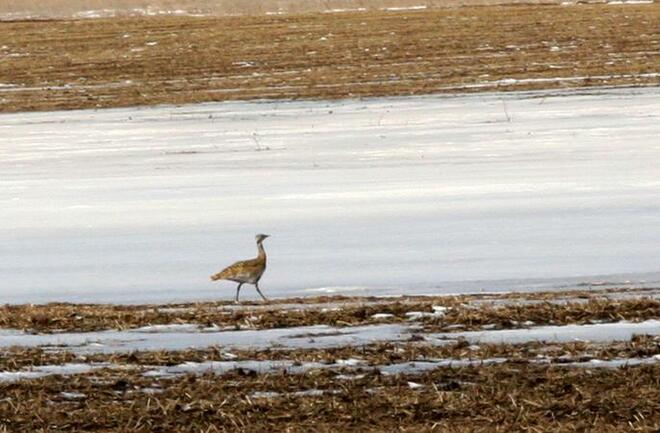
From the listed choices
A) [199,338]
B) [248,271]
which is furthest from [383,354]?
[248,271]

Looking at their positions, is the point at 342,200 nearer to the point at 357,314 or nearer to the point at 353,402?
the point at 357,314

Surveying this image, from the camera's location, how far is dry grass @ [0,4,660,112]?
1234 inches

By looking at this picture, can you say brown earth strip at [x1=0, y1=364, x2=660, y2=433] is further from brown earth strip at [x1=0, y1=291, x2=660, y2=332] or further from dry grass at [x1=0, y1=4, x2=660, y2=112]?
dry grass at [x1=0, y1=4, x2=660, y2=112]

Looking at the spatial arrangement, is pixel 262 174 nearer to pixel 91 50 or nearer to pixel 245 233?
pixel 245 233

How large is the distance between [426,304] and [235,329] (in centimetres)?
124

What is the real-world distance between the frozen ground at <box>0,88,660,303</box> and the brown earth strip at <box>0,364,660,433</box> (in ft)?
11.5

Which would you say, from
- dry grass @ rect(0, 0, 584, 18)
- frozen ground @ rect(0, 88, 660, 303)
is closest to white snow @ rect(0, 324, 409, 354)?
frozen ground @ rect(0, 88, 660, 303)

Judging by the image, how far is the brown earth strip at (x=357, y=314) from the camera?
9.06m

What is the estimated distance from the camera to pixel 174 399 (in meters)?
7.09

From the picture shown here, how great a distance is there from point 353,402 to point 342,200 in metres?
9.05

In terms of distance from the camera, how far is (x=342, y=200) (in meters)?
15.9

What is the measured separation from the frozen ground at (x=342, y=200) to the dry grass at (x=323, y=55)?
200 inches

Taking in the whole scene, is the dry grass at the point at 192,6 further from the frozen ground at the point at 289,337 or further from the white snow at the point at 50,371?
the white snow at the point at 50,371

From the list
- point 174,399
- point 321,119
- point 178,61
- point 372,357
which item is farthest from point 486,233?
point 178,61
